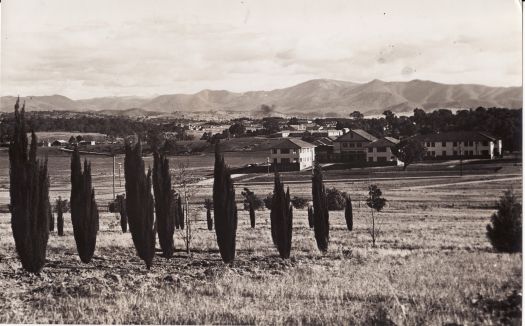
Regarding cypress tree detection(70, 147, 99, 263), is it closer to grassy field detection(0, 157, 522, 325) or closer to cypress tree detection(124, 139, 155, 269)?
grassy field detection(0, 157, 522, 325)

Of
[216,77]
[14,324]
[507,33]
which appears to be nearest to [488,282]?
Answer: [507,33]

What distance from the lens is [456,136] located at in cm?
1148

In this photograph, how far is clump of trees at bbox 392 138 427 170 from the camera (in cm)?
1170

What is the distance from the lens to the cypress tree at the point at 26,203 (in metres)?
11.9

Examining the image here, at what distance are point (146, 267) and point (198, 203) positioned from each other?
1.98 meters

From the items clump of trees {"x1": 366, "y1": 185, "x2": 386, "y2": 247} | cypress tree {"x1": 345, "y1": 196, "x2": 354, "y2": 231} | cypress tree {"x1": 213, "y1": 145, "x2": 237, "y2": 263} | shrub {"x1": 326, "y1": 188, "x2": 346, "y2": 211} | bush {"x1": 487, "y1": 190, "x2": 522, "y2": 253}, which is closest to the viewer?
bush {"x1": 487, "y1": 190, "x2": 522, "y2": 253}

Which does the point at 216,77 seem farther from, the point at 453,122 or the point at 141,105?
the point at 453,122

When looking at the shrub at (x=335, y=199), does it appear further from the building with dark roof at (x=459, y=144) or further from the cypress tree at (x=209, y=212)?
the cypress tree at (x=209, y=212)

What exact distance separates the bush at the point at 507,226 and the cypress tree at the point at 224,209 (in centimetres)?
548

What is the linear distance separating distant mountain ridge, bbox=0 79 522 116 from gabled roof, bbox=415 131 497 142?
0.61 metres

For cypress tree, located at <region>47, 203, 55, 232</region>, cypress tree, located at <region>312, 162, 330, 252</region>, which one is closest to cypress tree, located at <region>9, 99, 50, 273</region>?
cypress tree, located at <region>47, 203, 55, 232</region>

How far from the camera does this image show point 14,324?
10375 millimetres

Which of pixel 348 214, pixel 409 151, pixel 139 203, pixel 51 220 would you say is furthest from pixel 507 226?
pixel 51 220

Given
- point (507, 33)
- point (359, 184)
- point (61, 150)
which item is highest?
point (507, 33)
